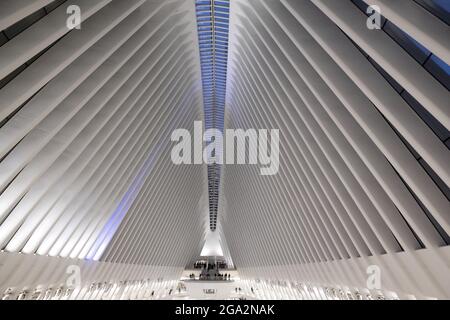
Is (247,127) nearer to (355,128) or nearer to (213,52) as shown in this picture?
(213,52)

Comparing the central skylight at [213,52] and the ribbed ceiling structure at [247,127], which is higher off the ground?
the central skylight at [213,52]

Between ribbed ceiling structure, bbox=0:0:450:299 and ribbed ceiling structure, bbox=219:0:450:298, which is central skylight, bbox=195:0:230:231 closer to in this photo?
ribbed ceiling structure, bbox=0:0:450:299

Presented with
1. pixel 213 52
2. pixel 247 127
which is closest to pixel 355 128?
pixel 213 52

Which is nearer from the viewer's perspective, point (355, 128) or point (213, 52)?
point (355, 128)

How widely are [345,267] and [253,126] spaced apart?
404 inches

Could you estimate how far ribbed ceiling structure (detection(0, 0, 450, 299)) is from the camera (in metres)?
7.98

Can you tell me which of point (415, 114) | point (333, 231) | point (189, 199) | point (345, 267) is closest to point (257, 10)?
point (415, 114)

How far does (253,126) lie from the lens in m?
22.7

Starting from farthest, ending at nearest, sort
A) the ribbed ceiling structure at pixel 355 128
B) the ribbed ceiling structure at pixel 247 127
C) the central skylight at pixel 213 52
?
the central skylight at pixel 213 52, the ribbed ceiling structure at pixel 247 127, the ribbed ceiling structure at pixel 355 128

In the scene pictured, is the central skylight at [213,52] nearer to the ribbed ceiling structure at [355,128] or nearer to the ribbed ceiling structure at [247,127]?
the ribbed ceiling structure at [247,127]

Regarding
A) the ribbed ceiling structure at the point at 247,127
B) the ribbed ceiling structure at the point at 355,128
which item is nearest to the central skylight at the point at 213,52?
the ribbed ceiling structure at the point at 247,127

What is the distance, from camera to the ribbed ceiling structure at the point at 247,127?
798 cm

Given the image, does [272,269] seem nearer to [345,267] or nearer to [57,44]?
[345,267]

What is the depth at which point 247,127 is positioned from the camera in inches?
962
